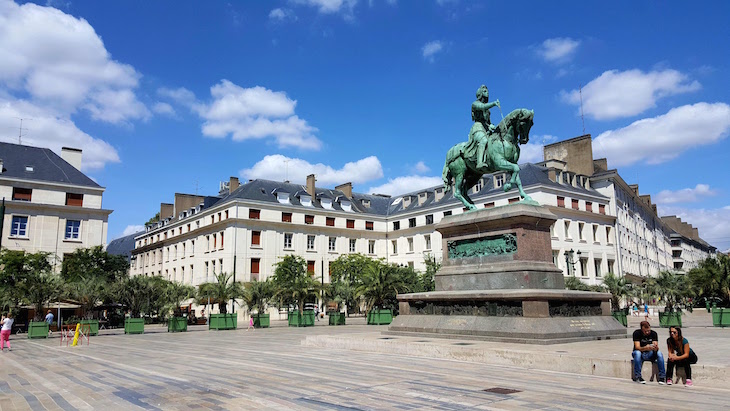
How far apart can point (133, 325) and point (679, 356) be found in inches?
1132

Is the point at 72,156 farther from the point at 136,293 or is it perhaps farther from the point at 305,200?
the point at 136,293

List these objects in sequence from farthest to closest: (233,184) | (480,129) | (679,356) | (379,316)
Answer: (233,184), (379,316), (480,129), (679,356)

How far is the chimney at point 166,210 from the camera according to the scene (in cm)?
7731

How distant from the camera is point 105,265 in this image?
152ft

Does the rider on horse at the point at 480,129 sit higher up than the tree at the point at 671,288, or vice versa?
the rider on horse at the point at 480,129

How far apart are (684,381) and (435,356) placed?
5359mm

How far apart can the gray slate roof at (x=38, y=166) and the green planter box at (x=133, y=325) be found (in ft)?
82.3

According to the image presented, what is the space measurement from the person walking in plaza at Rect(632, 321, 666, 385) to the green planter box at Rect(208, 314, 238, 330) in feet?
95.9

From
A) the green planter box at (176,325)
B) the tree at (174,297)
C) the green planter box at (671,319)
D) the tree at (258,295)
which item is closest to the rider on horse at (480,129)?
the green planter box at (671,319)

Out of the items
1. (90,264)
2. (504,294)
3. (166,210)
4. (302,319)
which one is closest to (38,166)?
(90,264)

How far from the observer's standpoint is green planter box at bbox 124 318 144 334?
2998 cm

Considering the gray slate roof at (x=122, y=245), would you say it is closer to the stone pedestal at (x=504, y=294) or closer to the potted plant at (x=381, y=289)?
the potted plant at (x=381, y=289)

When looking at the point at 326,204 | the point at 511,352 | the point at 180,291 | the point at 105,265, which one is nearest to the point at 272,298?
the point at 180,291

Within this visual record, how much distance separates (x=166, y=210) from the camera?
77.6 m
